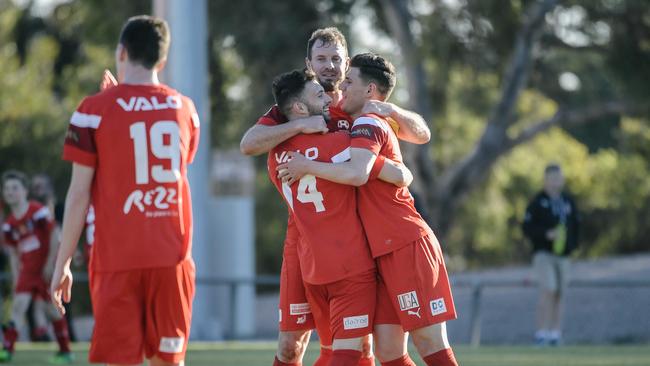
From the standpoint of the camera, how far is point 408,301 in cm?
702

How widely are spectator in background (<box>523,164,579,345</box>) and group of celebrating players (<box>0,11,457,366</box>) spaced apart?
29.1 feet

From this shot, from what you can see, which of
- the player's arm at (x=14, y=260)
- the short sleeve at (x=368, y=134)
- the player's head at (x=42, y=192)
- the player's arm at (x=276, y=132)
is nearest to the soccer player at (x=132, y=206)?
the player's arm at (x=276, y=132)

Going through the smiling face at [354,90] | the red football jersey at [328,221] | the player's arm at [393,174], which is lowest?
the red football jersey at [328,221]

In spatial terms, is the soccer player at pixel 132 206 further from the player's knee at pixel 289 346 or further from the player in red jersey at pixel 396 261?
the player's knee at pixel 289 346

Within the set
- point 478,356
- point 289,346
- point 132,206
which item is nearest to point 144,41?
point 132,206

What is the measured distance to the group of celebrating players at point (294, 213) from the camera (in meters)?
6.33

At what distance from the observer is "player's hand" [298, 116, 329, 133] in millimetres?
7023

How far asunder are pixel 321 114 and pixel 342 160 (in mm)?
315

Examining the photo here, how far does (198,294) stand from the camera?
19859mm

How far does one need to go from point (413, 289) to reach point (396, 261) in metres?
0.17

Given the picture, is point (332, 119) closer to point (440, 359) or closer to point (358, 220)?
point (358, 220)

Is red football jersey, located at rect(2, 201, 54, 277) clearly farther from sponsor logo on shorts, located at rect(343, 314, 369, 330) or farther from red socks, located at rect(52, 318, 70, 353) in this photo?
sponsor logo on shorts, located at rect(343, 314, 369, 330)

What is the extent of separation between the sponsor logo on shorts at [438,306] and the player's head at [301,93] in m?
1.19

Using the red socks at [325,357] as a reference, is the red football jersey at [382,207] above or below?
above
